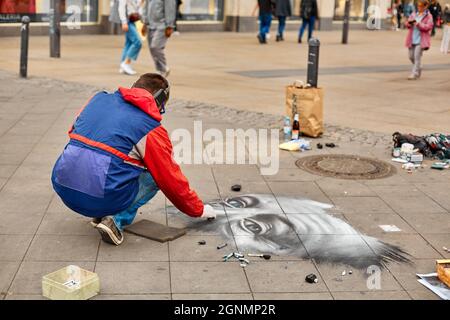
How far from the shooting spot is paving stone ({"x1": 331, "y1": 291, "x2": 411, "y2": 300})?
459 cm

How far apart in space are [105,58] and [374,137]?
370 inches

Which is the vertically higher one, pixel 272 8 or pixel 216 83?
pixel 272 8

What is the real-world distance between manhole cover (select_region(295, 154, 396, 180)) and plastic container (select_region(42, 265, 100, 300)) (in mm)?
3559

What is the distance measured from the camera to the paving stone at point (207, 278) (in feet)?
15.2

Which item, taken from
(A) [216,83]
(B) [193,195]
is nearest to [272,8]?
(A) [216,83]

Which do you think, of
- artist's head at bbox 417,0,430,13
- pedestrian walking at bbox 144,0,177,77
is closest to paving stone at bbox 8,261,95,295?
pedestrian walking at bbox 144,0,177,77

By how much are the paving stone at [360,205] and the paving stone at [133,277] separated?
202 centimetres

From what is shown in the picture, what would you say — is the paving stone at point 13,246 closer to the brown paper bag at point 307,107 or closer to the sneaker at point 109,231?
the sneaker at point 109,231

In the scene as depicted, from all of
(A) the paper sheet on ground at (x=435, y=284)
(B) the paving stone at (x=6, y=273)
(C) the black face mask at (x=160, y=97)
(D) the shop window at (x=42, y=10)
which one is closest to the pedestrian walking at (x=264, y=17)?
(D) the shop window at (x=42, y=10)

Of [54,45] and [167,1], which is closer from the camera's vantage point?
[167,1]

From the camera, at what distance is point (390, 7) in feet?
111

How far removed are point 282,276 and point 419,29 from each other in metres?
10.9
